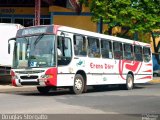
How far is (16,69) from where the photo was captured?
19.6 metres

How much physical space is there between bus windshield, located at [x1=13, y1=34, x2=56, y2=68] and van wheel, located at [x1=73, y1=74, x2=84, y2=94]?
186cm

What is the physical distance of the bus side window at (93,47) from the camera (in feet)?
70.3

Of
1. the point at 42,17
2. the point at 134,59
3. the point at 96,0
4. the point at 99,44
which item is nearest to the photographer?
the point at 99,44

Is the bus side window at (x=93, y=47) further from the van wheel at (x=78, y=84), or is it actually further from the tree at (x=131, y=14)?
the tree at (x=131, y=14)

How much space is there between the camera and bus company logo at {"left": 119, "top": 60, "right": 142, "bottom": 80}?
2481 centimetres

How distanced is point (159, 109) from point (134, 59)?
41.0 feet

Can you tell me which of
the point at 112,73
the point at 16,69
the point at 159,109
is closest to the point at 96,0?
the point at 112,73

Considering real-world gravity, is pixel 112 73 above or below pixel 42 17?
below

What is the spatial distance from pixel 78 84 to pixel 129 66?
6.29 meters

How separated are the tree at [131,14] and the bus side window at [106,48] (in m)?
10.3

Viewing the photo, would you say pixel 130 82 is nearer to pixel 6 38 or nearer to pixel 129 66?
pixel 129 66

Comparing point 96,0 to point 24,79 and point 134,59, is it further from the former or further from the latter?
point 24,79

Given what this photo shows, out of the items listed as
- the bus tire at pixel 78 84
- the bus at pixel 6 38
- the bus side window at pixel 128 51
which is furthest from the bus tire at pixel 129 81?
the bus at pixel 6 38

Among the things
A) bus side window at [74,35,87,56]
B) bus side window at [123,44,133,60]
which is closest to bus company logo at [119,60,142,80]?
bus side window at [123,44,133,60]
